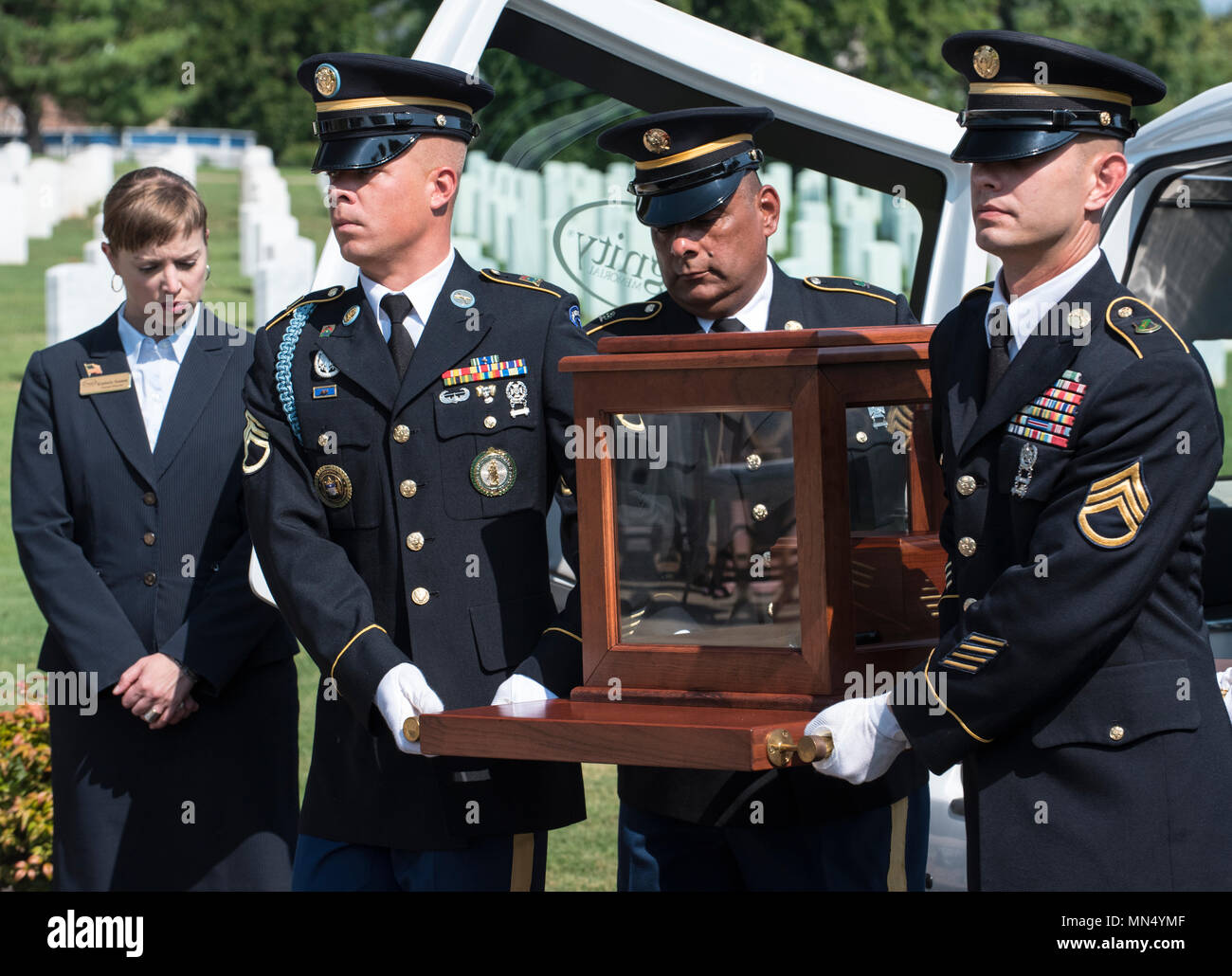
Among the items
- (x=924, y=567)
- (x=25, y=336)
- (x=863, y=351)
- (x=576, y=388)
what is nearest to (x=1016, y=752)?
(x=924, y=567)

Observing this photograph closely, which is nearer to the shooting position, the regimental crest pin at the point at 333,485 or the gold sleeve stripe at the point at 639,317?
the regimental crest pin at the point at 333,485

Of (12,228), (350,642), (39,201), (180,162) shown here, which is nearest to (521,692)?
(350,642)

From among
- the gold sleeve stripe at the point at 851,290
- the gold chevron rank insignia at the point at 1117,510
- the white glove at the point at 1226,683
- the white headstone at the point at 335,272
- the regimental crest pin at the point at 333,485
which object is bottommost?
the white glove at the point at 1226,683

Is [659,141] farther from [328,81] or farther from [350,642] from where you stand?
[350,642]

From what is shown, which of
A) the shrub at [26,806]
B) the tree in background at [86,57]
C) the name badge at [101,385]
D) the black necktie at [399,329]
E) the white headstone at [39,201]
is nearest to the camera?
the black necktie at [399,329]

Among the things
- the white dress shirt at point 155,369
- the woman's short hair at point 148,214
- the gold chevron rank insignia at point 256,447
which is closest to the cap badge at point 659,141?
the gold chevron rank insignia at point 256,447

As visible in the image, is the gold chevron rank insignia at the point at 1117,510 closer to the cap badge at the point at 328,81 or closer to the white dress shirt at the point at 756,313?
the white dress shirt at the point at 756,313

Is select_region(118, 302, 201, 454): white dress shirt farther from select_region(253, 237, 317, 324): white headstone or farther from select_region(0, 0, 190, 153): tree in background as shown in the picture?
select_region(0, 0, 190, 153): tree in background

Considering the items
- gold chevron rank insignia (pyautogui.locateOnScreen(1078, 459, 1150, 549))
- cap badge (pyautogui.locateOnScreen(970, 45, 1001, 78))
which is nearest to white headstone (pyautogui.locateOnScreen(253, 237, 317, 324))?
cap badge (pyautogui.locateOnScreen(970, 45, 1001, 78))

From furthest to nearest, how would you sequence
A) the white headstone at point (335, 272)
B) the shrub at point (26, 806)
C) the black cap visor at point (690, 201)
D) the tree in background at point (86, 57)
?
the tree in background at point (86, 57)
the shrub at point (26, 806)
the white headstone at point (335, 272)
the black cap visor at point (690, 201)

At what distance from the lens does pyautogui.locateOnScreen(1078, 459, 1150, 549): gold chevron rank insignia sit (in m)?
2.53

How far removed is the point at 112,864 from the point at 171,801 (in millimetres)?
201

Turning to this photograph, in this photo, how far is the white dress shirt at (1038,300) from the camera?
2736 mm

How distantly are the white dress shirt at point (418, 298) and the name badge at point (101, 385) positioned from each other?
1.07 meters
